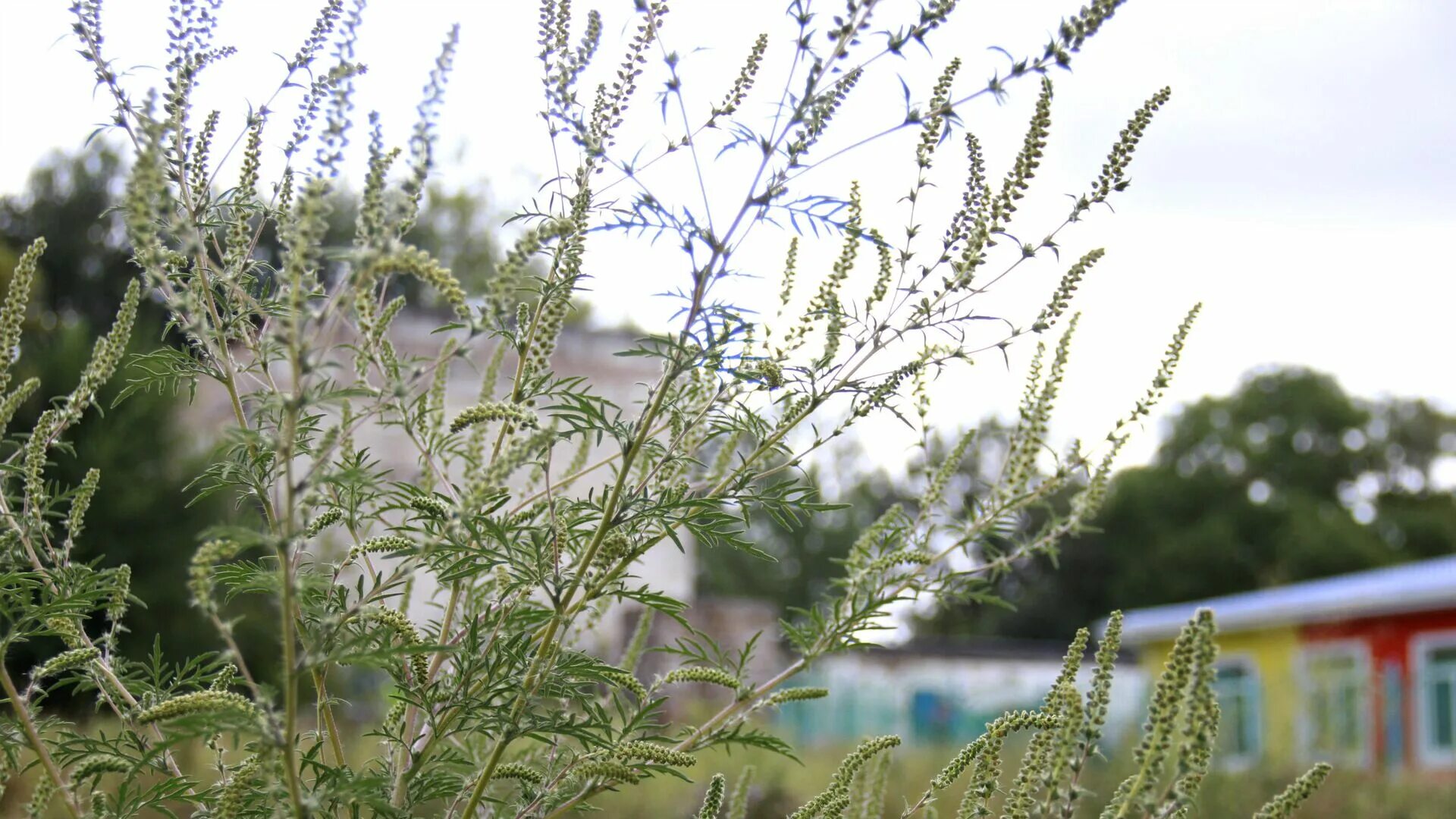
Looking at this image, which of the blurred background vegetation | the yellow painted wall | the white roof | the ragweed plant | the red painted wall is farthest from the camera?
the blurred background vegetation

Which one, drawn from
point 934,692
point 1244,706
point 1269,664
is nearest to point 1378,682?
point 1244,706

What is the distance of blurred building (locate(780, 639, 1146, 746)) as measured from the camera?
32562mm

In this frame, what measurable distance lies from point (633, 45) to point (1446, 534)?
54.9m

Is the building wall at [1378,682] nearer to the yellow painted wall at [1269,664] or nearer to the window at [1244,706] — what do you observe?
the yellow painted wall at [1269,664]

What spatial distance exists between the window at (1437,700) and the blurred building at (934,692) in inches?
194

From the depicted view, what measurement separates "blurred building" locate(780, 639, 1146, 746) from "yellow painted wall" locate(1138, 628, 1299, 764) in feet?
5.21

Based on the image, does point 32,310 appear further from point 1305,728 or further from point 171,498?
point 1305,728

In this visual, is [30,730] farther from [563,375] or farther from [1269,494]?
[1269,494]

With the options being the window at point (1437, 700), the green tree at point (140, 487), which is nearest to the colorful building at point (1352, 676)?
the window at point (1437, 700)

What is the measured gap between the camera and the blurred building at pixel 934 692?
32.6m

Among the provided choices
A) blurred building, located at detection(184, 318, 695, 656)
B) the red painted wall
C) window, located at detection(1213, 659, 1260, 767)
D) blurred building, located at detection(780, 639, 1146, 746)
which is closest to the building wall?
the red painted wall

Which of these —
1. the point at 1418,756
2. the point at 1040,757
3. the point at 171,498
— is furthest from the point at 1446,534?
the point at 1040,757

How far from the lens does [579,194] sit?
8.96 ft

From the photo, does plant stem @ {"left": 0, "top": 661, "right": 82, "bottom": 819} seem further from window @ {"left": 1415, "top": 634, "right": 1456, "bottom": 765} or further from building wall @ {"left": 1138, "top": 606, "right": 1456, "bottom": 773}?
window @ {"left": 1415, "top": 634, "right": 1456, "bottom": 765}
